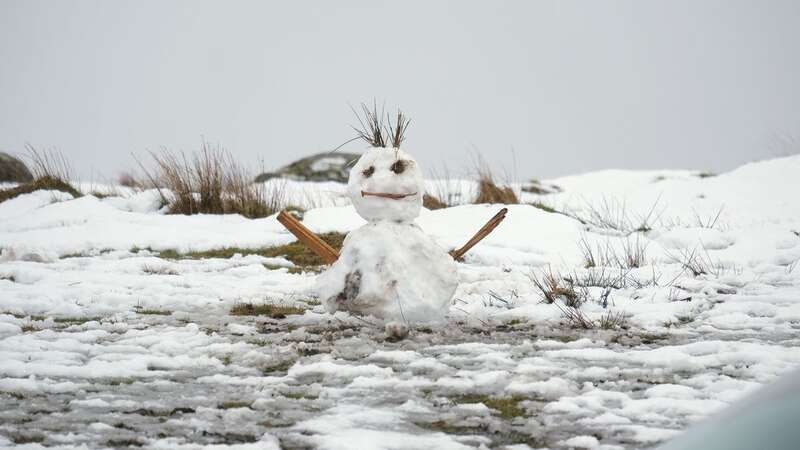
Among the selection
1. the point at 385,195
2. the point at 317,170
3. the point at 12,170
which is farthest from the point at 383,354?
the point at 317,170

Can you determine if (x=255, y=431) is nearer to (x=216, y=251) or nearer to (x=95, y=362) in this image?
(x=95, y=362)

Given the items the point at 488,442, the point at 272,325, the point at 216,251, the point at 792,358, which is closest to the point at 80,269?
the point at 216,251

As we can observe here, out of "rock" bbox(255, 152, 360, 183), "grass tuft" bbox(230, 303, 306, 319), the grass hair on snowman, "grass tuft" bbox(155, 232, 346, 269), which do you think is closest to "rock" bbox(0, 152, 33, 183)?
"rock" bbox(255, 152, 360, 183)

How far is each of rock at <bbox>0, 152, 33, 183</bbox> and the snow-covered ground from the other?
9626 millimetres

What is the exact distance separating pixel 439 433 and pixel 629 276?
12.8 feet

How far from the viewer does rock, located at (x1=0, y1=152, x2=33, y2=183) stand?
1653cm

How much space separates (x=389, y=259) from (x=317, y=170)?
1580 cm

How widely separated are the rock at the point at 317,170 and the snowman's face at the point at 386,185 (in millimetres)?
14349

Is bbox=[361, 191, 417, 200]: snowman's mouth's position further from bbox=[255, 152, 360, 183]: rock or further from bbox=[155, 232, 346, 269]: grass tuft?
bbox=[255, 152, 360, 183]: rock

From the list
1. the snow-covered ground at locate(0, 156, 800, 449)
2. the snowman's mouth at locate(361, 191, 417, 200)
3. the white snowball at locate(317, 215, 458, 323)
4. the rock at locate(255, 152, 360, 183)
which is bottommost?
the snow-covered ground at locate(0, 156, 800, 449)

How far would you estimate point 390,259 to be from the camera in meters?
4.36

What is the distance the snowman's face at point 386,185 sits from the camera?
A: 447 cm

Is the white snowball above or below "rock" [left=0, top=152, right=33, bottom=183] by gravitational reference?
below

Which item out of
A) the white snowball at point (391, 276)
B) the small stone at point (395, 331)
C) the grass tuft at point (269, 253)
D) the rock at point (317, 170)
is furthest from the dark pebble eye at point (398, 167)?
the rock at point (317, 170)
